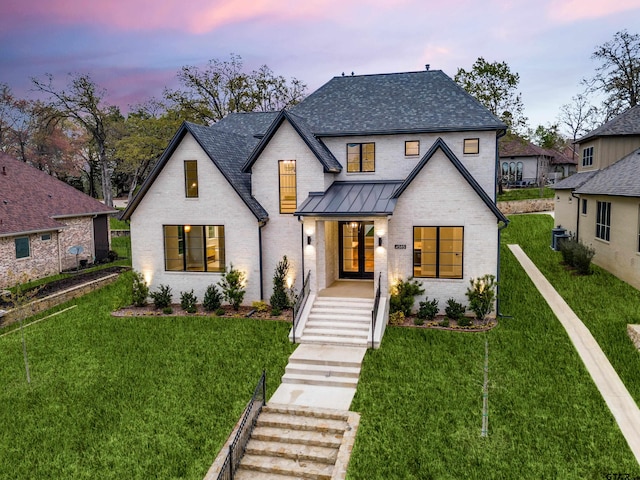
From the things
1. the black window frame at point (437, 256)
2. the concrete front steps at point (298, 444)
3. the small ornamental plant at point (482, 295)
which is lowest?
the concrete front steps at point (298, 444)

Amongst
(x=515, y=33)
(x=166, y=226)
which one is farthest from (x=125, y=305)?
(x=515, y=33)

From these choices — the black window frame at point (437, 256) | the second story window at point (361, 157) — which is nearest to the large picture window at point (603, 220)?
the black window frame at point (437, 256)

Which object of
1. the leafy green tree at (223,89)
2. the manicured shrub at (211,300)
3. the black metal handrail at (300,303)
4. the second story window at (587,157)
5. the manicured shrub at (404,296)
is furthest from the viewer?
the leafy green tree at (223,89)

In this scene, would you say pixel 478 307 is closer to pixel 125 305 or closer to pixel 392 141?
pixel 392 141

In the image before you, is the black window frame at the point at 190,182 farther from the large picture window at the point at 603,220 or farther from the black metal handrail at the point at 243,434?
the large picture window at the point at 603,220

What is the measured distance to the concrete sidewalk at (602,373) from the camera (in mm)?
9625

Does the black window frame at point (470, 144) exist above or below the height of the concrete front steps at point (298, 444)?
above

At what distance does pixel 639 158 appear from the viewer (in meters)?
22.4

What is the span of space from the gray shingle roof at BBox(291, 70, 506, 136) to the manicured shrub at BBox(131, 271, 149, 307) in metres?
10.0

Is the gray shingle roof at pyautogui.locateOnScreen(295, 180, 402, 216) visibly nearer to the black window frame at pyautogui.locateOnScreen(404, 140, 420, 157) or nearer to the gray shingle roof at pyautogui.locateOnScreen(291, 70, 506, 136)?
the black window frame at pyautogui.locateOnScreen(404, 140, 420, 157)

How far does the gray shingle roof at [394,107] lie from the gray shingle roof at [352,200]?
91.8 inches

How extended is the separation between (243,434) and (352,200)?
402 inches

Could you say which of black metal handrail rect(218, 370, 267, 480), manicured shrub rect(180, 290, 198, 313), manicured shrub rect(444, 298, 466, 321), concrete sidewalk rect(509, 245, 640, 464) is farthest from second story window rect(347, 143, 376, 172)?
black metal handrail rect(218, 370, 267, 480)

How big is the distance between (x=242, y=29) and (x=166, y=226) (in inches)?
646
